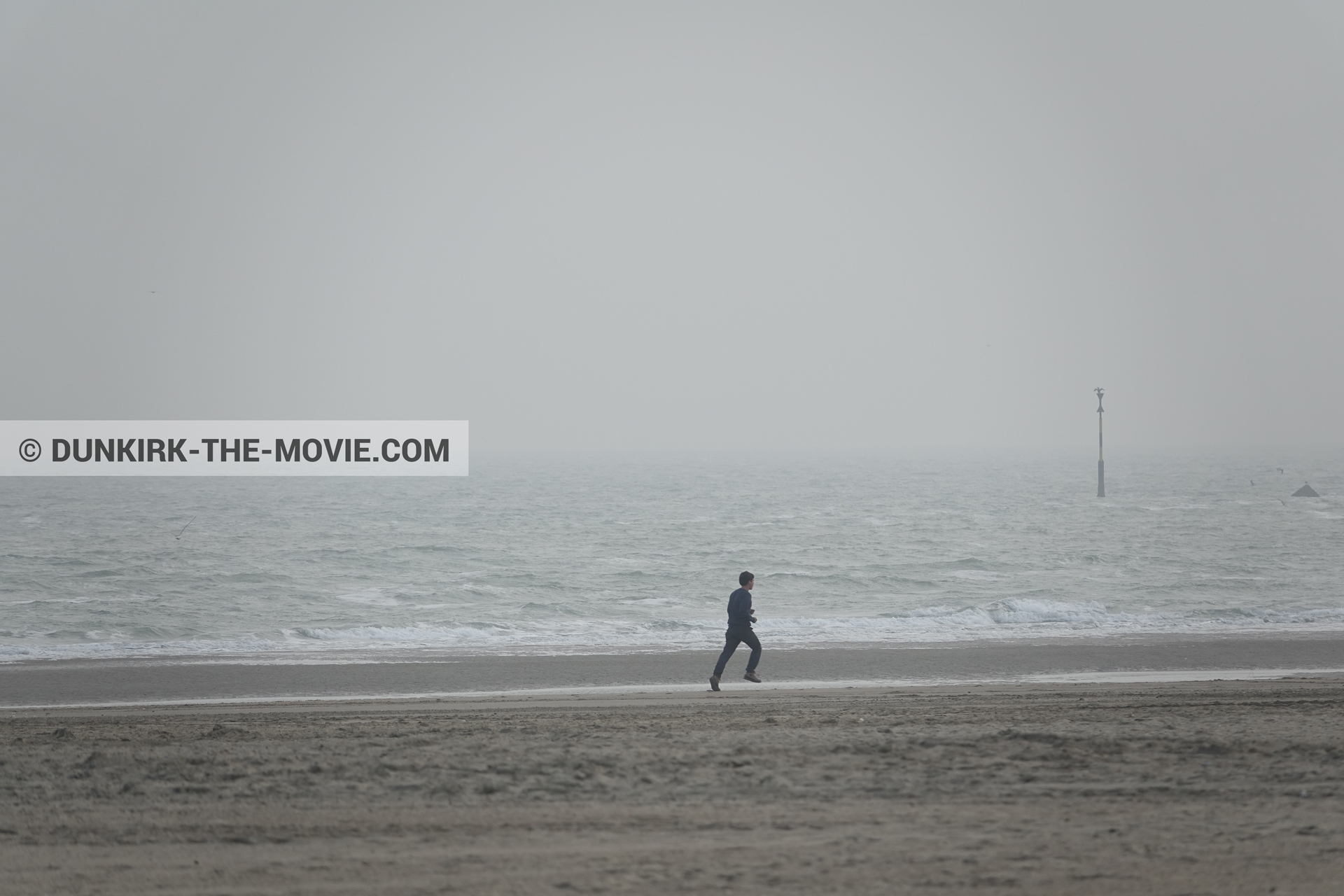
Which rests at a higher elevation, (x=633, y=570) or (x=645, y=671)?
(x=645, y=671)

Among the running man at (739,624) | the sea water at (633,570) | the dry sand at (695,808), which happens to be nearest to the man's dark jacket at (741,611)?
the running man at (739,624)

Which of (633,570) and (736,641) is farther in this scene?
(633,570)

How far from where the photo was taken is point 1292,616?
23172mm

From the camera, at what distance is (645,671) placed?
55.5 ft

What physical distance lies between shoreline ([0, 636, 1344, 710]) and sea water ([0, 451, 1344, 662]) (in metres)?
1.36

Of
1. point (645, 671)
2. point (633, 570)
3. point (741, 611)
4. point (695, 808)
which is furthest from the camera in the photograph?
point (633, 570)

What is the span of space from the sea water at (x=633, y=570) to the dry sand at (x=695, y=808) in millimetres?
11228

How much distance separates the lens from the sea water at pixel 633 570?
2255 centimetres

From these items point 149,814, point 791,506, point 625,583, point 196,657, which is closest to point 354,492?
point 791,506

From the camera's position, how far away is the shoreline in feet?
50.0

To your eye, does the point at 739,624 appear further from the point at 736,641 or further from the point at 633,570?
the point at 633,570

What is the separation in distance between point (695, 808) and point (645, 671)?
10.1 m

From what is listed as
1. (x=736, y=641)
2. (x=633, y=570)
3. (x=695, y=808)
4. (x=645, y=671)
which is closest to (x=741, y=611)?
(x=736, y=641)

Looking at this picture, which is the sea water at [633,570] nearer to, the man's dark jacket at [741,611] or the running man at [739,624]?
the running man at [739,624]
